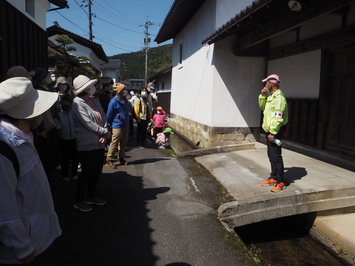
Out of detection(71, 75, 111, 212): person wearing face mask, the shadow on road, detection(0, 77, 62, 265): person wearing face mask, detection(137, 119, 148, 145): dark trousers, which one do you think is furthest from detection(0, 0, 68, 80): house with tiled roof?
detection(0, 77, 62, 265): person wearing face mask

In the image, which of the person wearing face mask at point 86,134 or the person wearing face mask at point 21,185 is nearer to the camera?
the person wearing face mask at point 21,185

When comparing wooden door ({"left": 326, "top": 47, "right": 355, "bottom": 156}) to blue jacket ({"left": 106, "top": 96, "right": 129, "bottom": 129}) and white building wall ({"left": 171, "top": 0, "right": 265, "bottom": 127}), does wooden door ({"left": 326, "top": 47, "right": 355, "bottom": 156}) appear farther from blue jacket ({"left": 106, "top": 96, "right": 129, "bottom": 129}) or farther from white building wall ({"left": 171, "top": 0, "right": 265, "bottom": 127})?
blue jacket ({"left": 106, "top": 96, "right": 129, "bottom": 129})

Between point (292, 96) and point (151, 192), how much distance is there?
5.05 m

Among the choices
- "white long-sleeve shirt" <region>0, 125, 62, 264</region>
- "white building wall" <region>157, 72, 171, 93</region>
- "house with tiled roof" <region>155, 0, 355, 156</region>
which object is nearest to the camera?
"white long-sleeve shirt" <region>0, 125, 62, 264</region>

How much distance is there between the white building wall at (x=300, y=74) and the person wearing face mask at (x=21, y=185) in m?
6.73

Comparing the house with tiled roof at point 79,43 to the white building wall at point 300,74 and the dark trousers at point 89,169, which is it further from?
the dark trousers at point 89,169

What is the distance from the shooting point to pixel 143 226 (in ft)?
12.6

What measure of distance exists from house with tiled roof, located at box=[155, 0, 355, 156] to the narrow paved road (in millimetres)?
3240

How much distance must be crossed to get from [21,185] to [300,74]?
7473mm

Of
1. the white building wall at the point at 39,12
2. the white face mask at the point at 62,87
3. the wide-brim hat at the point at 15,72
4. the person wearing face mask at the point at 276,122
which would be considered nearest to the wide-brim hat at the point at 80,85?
the wide-brim hat at the point at 15,72

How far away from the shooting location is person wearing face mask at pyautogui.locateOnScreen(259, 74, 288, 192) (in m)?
4.55

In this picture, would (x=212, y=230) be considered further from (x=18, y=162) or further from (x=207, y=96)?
(x=207, y=96)

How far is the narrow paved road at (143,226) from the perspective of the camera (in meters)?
3.11

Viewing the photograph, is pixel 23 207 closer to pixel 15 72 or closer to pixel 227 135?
pixel 15 72
